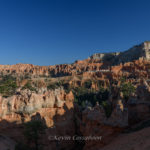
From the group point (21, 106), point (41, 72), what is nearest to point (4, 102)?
point (21, 106)

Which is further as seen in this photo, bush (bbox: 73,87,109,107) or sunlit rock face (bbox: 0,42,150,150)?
bush (bbox: 73,87,109,107)

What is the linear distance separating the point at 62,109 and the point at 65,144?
13.7ft

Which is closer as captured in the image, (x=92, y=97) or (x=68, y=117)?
(x=68, y=117)

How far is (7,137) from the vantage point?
15.6m

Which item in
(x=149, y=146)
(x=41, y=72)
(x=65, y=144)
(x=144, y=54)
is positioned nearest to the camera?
(x=149, y=146)

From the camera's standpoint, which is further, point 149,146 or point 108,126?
point 108,126

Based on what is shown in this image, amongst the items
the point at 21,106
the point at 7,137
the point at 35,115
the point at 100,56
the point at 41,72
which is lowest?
the point at 7,137

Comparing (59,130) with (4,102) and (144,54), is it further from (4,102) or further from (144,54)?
(144,54)

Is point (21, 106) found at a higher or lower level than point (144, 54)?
lower

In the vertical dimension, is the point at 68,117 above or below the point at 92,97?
below

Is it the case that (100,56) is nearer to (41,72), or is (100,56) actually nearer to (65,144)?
(41,72)

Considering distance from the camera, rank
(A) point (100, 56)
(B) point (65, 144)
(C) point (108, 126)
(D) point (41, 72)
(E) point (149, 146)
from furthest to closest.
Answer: (A) point (100, 56), (D) point (41, 72), (B) point (65, 144), (C) point (108, 126), (E) point (149, 146)

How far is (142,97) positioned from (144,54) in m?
79.4

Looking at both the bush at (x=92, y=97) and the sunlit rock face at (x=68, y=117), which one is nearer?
the sunlit rock face at (x=68, y=117)
